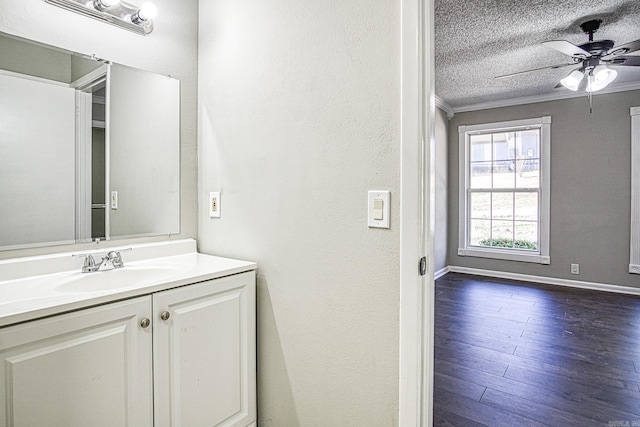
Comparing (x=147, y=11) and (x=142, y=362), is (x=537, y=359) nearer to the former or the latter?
(x=142, y=362)

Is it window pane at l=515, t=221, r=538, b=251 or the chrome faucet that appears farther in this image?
window pane at l=515, t=221, r=538, b=251

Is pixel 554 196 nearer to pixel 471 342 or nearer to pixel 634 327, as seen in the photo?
pixel 634 327

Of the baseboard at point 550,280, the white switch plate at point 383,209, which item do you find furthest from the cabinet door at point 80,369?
the baseboard at point 550,280

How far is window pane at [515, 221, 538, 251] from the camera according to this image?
4.78m

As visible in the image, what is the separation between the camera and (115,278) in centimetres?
143

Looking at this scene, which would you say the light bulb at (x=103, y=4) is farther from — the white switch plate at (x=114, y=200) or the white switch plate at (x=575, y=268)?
the white switch plate at (x=575, y=268)

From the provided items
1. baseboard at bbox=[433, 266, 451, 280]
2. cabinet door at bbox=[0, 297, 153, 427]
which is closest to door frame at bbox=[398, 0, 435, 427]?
cabinet door at bbox=[0, 297, 153, 427]

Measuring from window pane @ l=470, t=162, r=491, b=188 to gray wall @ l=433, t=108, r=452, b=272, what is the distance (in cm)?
38

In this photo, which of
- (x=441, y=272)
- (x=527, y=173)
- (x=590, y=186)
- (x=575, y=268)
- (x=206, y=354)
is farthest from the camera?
(x=441, y=272)

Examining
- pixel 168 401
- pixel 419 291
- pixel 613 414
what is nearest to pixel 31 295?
pixel 168 401

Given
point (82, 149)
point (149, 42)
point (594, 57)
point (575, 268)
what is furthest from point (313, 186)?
point (575, 268)

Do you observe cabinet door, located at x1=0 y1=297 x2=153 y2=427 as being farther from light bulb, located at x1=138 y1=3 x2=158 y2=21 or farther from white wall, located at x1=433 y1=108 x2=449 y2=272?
white wall, located at x1=433 y1=108 x2=449 y2=272

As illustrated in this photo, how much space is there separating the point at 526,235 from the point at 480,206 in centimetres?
71

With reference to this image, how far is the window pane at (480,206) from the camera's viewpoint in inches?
201
